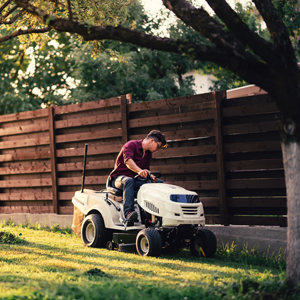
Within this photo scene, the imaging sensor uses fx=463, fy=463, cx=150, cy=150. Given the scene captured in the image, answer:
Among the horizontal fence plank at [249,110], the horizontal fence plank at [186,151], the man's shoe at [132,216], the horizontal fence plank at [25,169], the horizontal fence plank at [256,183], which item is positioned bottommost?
the man's shoe at [132,216]

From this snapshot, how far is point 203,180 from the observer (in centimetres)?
752

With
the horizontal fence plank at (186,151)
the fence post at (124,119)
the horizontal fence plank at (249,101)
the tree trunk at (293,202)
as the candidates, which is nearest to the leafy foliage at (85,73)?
the fence post at (124,119)

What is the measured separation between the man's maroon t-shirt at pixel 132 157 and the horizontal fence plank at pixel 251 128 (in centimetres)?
130

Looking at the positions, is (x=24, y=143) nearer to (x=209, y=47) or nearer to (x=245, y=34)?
(x=209, y=47)

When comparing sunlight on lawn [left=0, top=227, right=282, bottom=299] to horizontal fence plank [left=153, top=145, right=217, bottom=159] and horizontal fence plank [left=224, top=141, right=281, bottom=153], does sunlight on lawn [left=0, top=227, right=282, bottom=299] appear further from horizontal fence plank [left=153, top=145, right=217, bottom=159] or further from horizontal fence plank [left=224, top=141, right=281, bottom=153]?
horizontal fence plank [left=224, top=141, right=281, bottom=153]

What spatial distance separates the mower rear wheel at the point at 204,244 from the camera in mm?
6301

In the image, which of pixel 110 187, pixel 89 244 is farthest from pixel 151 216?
pixel 89 244

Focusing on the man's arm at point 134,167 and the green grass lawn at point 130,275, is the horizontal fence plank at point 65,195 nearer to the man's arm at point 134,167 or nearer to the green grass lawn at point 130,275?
the green grass lawn at point 130,275

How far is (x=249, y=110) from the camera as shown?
696 centimetres

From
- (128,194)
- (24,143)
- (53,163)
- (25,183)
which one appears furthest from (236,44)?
(25,183)

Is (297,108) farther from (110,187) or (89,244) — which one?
(89,244)

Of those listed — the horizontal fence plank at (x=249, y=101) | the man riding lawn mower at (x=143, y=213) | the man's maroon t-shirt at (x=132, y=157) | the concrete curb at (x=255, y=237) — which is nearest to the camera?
the man riding lawn mower at (x=143, y=213)

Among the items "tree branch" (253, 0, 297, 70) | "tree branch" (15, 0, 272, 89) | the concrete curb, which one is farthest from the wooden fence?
"tree branch" (15, 0, 272, 89)

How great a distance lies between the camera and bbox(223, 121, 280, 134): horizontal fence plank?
22.0 ft
